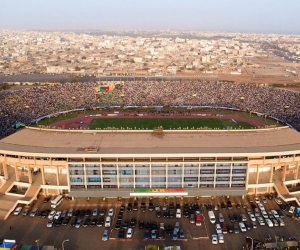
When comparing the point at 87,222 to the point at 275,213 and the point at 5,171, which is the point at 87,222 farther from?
the point at 275,213

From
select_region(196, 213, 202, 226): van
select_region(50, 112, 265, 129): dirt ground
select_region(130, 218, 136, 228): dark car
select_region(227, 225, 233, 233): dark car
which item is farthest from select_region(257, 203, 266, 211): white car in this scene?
select_region(50, 112, 265, 129): dirt ground

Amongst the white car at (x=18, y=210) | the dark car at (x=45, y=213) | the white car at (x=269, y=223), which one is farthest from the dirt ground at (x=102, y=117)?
the white car at (x=269, y=223)

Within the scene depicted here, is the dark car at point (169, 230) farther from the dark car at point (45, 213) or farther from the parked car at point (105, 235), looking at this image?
the dark car at point (45, 213)

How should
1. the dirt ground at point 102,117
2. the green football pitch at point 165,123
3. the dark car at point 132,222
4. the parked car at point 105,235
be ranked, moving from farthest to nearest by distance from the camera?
1. the dirt ground at point 102,117
2. the green football pitch at point 165,123
3. the dark car at point 132,222
4. the parked car at point 105,235

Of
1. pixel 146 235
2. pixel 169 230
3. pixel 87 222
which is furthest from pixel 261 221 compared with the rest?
pixel 87 222

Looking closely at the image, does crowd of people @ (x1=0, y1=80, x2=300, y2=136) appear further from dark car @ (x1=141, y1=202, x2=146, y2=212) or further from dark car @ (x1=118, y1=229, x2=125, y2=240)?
dark car @ (x1=118, y1=229, x2=125, y2=240)

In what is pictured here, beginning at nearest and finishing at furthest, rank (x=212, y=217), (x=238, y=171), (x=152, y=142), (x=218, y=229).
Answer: (x=218, y=229)
(x=212, y=217)
(x=238, y=171)
(x=152, y=142)
